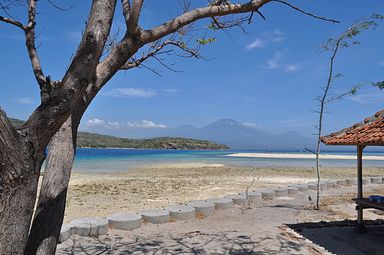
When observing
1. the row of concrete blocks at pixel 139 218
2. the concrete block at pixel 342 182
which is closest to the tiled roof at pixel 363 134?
the row of concrete blocks at pixel 139 218

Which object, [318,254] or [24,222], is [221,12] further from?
[318,254]

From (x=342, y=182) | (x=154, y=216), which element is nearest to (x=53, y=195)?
(x=154, y=216)

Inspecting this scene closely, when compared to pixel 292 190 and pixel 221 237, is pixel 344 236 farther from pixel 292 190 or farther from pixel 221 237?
pixel 292 190

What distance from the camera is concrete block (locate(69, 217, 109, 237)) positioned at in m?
6.83

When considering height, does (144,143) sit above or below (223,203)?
above

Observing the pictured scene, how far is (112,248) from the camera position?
623 centimetres

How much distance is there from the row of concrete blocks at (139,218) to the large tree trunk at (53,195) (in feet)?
12.0

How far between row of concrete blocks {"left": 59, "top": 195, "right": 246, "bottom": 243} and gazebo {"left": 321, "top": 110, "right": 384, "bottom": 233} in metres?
3.17

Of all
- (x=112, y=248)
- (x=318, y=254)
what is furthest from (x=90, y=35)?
(x=318, y=254)

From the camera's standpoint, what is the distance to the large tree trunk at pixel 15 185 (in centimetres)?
223

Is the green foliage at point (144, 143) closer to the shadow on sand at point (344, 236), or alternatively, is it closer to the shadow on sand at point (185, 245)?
the shadow on sand at point (344, 236)

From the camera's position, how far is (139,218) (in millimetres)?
A: 7633

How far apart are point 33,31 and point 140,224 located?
16.2ft

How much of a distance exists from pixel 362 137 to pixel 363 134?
226 millimetres
